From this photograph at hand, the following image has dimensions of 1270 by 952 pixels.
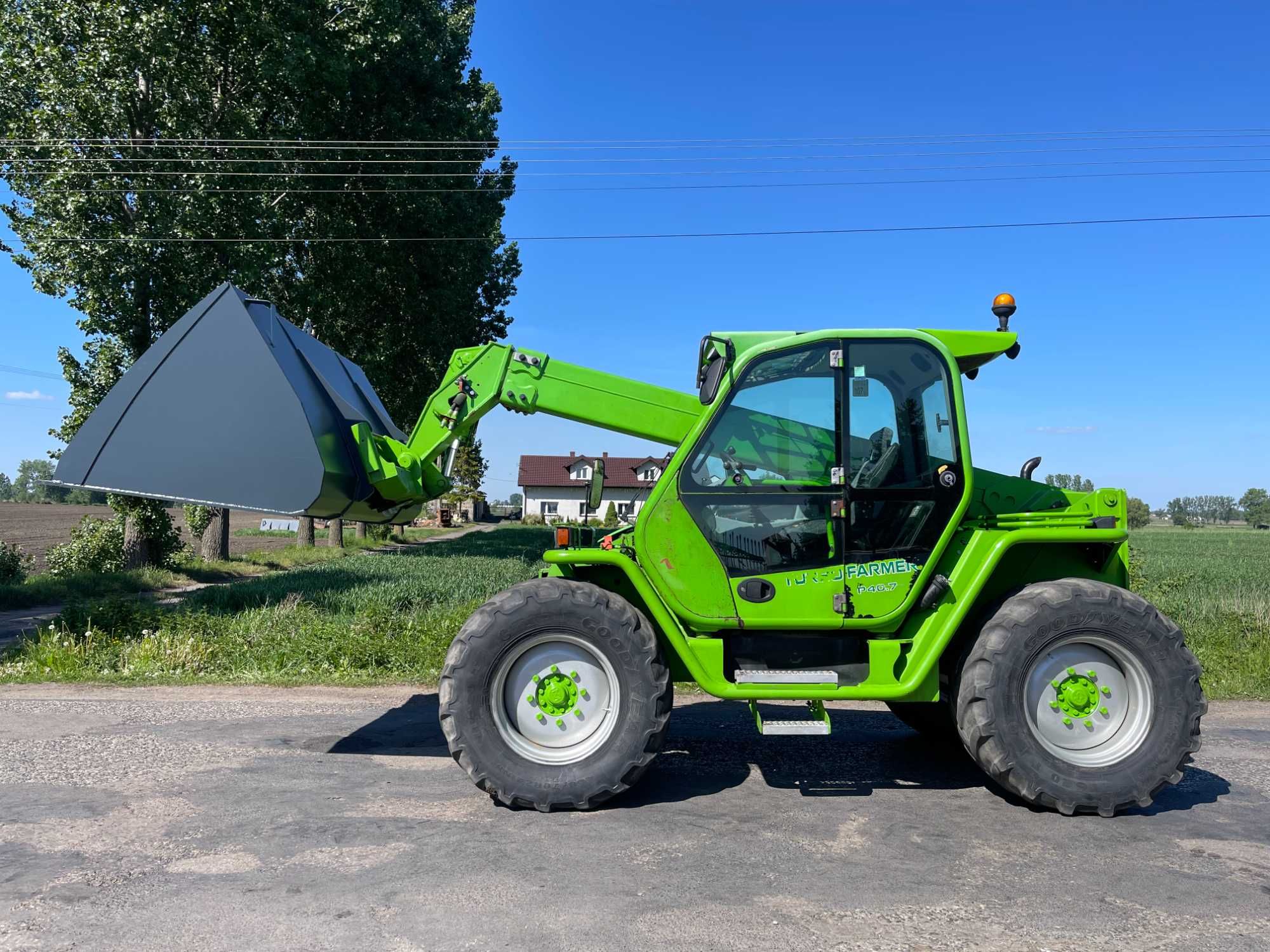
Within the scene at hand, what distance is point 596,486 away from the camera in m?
5.37

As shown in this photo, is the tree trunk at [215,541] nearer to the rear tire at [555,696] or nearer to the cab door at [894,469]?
the rear tire at [555,696]

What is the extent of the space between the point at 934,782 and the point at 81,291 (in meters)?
16.0

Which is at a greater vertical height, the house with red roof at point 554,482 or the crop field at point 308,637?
the house with red roof at point 554,482

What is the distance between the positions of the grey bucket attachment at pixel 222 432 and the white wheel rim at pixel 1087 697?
411cm

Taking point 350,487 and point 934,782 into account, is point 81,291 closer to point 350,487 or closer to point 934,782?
point 350,487

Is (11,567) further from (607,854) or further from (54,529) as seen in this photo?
(54,529)

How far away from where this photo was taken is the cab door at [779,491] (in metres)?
4.92

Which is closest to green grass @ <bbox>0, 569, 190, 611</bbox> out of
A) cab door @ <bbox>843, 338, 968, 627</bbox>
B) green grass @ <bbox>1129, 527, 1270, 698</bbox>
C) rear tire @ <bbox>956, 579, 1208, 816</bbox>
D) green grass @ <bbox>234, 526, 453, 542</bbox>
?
cab door @ <bbox>843, 338, 968, 627</bbox>

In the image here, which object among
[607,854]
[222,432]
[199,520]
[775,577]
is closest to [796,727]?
[775,577]

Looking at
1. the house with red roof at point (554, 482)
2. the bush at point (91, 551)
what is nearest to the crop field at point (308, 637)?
the bush at point (91, 551)

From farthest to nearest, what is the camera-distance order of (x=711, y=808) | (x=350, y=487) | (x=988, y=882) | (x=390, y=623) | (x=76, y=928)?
(x=390, y=623)
(x=350, y=487)
(x=711, y=808)
(x=988, y=882)
(x=76, y=928)

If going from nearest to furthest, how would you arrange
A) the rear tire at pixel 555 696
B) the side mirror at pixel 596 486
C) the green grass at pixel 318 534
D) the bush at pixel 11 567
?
the rear tire at pixel 555 696, the side mirror at pixel 596 486, the bush at pixel 11 567, the green grass at pixel 318 534

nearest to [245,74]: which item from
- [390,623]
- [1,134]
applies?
[1,134]

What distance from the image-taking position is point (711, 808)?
186 inches
